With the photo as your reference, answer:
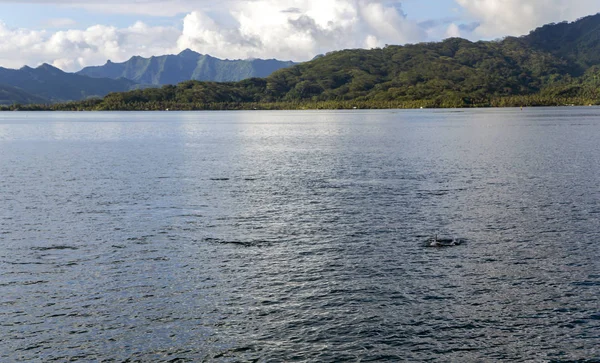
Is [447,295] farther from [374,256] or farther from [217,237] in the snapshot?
[217,237]

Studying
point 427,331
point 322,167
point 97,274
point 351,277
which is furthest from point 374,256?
point 322,167

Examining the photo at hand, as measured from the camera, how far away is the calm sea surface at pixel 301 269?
30062 millimetres

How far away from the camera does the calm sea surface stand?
30.1 metres

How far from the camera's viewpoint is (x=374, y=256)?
4494 cm

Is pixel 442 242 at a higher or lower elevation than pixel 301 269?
higher

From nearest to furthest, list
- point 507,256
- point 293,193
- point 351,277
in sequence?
point 351,277 → point 507,256 → point 293,193

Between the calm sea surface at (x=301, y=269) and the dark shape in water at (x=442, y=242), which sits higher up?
the dark shape in water at (x=442, y=242)

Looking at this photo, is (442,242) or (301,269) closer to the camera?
(301,269)

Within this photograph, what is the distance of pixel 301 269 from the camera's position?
41656 millimetres

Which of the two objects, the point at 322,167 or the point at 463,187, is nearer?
the point at 463,187

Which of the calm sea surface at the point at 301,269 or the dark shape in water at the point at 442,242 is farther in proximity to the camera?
the dark shape in water at the point at 442,242

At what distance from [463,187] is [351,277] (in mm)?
42486

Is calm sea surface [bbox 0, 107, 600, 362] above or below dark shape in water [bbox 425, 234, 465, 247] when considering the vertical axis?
below

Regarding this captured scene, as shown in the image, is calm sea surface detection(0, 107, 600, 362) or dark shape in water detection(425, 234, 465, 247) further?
dark shape in water detection(425, 234, 465, 247)
